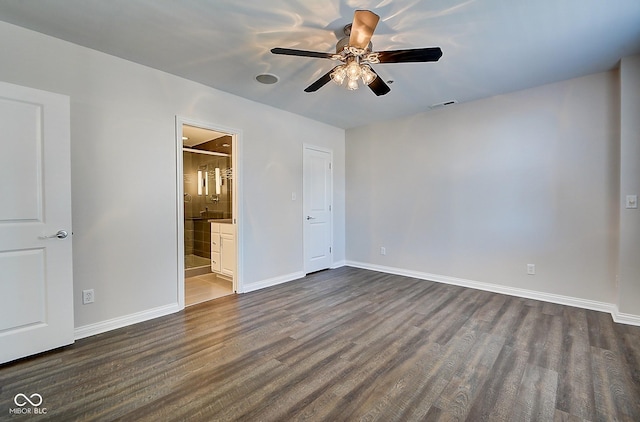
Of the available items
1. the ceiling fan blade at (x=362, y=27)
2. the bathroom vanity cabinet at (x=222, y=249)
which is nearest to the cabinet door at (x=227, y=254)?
the bathroom vanity cabinet at (x=222, y=249)

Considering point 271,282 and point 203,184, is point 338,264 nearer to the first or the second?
point 271,282

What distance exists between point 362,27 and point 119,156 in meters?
2.40

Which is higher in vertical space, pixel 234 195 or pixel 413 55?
pixel 413 55

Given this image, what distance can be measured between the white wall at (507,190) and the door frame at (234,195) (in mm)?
2324

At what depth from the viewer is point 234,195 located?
3.70 metres

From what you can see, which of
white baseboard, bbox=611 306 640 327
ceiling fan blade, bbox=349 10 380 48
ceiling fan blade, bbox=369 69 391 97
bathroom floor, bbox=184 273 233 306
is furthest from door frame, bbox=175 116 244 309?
white baseboard, bbox=611 306 640 327

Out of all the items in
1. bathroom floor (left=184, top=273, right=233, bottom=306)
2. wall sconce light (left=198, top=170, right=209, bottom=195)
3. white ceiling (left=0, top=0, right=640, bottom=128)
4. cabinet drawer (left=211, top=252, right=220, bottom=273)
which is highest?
white ceiling (left=0, top=0, right=640, bottom=128)

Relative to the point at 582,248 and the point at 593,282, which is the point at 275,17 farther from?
the point at 593,282

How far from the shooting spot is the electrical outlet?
2510 millimetres


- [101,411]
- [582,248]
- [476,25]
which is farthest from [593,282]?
[101,411]

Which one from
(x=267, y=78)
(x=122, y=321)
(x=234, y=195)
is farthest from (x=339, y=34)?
(x=122, y=321)

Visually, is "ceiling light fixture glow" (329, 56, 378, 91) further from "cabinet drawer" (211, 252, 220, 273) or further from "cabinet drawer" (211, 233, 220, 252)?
"cabinet drawer" (211, 252, 220, 273)

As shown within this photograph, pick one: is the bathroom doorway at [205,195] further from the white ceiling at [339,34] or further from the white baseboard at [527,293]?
the white baseboard at [527,293]

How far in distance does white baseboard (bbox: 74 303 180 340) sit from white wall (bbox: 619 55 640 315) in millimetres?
4566
